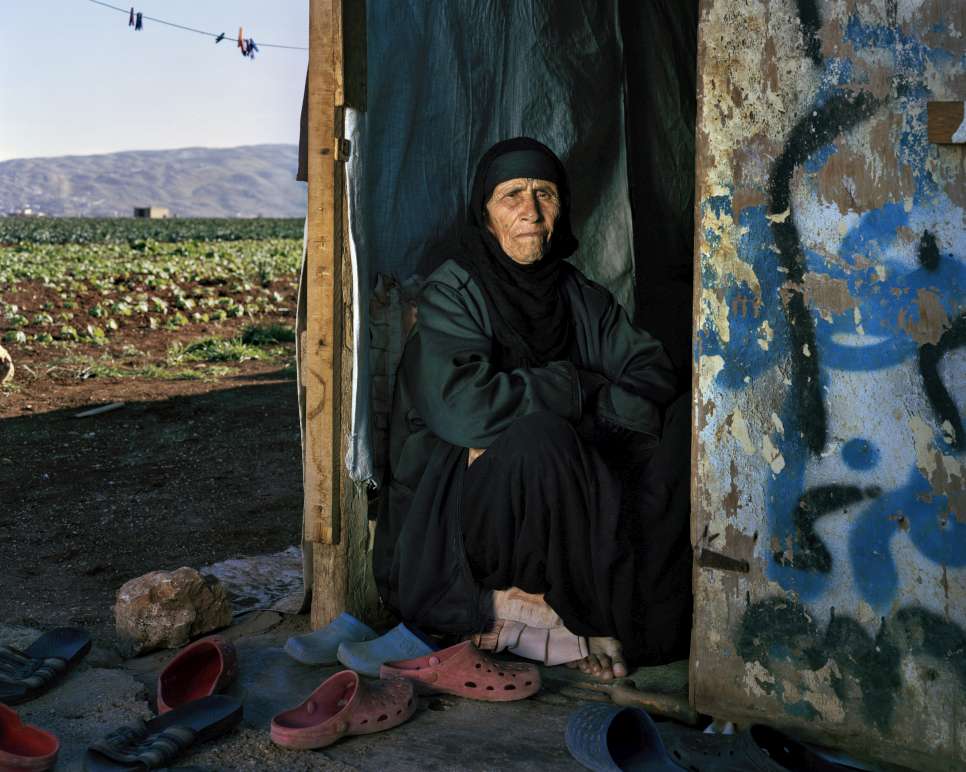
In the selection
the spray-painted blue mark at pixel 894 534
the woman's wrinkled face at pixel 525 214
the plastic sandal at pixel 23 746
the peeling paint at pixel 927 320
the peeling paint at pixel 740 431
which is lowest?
the plastic sandal at pixel 23 746

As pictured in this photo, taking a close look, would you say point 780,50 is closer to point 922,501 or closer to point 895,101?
point 895,101

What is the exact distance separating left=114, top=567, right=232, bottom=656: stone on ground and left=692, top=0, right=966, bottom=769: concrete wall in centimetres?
182

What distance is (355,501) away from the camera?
4121mm

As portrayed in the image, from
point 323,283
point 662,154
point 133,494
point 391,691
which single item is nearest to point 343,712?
point 391,691

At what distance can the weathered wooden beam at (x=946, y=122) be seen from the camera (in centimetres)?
282

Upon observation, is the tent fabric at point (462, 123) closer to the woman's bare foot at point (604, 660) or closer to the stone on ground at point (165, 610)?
the stone on ground at point (165, 610)

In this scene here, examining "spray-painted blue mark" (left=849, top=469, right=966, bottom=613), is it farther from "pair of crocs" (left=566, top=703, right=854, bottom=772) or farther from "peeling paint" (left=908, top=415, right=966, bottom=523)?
"pair of crocs" (left=566, top=703, right=854, bottom=772)

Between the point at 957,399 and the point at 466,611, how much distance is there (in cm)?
167

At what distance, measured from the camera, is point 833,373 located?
3.01m

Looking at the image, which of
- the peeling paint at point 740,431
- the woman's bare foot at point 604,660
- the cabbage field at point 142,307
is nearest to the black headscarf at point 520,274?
the woman's bare foot at point 604,660

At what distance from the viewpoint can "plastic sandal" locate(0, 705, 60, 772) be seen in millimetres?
2910

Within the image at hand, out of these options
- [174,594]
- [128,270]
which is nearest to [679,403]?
[174,594]

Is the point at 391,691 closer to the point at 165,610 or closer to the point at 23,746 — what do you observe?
the point at 23,746

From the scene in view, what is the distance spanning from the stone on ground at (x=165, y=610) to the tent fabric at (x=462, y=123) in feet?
2.40
